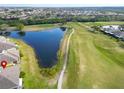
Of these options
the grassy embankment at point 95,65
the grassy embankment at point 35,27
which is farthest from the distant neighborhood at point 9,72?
the grassy embankment at point 35,27

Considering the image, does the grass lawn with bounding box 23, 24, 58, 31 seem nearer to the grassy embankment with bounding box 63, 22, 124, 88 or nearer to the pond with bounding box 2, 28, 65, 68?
the pond with bounding box 2, 28, 65, 68

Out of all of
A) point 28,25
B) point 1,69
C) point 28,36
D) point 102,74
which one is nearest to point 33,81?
point 1,69

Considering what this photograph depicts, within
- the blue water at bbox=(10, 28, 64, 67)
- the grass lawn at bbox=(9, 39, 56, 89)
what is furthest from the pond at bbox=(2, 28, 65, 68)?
the grass lawn at bbox=(9, 39, 56, 89)

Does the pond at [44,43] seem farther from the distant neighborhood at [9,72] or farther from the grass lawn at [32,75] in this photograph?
the distant neighborhood at [9,72]

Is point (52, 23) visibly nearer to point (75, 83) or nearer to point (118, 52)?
point (118, 52)

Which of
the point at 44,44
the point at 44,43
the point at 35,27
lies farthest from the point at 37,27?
the point at 44,44
